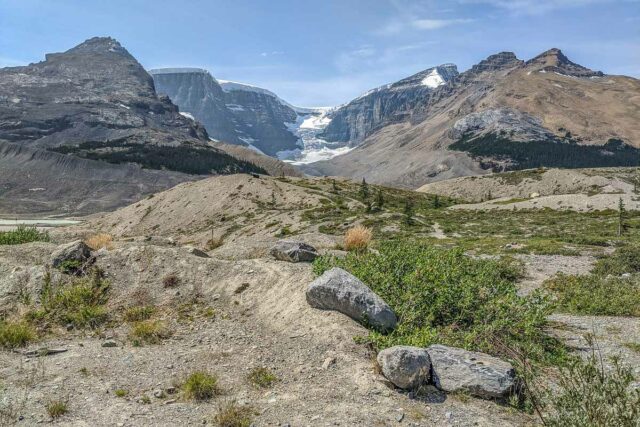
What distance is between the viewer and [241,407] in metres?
9.95

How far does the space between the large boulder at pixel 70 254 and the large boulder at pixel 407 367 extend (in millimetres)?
14932

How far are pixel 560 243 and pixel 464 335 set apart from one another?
91.8 ft

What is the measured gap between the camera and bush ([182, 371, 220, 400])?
10.5 meters

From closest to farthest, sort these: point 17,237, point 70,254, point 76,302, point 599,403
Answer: point 599,403 < point 76,302 < point 70,254 < point 17,237

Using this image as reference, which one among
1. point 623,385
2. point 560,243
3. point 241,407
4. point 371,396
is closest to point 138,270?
point 241,407

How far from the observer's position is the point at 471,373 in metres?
10.4

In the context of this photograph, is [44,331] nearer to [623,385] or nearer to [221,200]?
[623,385]

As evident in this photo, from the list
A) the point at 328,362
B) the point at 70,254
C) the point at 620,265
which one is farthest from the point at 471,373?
the point at 620,265

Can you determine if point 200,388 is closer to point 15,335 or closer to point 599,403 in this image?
point 15,335

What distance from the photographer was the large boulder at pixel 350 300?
13125 millimetres

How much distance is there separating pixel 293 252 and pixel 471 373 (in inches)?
435

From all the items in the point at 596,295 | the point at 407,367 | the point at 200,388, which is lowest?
the point at 596,295

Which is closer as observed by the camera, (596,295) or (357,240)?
(596,295)

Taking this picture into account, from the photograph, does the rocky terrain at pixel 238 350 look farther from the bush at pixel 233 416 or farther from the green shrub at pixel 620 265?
the green shrub at pixel 620 265
